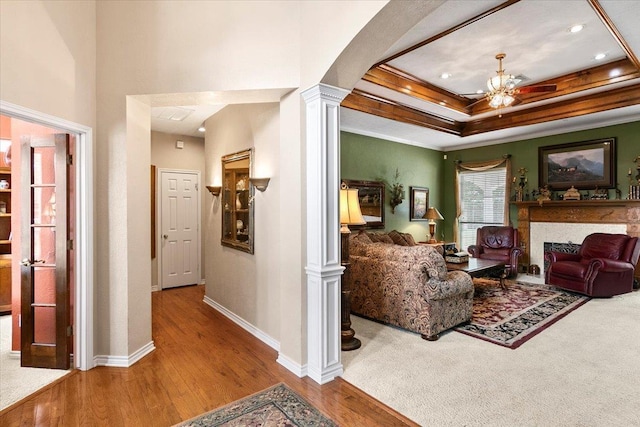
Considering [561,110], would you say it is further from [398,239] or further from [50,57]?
[50,57]

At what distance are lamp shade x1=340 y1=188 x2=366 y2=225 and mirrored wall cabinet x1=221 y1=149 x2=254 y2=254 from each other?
3.76 feet

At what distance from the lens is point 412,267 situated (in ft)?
11.7

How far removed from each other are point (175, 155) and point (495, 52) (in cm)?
517

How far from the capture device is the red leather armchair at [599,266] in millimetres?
5000

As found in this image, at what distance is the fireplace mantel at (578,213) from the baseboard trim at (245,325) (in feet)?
19.3

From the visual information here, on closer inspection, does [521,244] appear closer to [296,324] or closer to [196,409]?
[296,324]

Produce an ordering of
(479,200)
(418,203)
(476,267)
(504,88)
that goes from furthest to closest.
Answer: (479,200) < (418,203) < (476,267) < (504,88)

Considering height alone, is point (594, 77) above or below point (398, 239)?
above

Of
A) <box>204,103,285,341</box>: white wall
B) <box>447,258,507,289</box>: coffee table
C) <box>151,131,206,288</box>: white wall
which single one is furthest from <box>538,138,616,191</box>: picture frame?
<box>151,131,206,288</box>: white wall

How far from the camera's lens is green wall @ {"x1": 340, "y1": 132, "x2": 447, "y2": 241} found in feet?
21.1

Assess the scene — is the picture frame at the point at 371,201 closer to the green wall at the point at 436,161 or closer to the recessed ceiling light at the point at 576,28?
the green wall at the point at 436,161

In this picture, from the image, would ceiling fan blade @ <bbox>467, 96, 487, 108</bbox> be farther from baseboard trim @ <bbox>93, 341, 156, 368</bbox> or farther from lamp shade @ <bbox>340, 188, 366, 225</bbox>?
baseboard trim @ <bbox>93, 341, 156, 368</bbox>

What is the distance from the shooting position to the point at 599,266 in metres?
4.94

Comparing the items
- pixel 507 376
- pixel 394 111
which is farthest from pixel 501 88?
pixel 507 376
